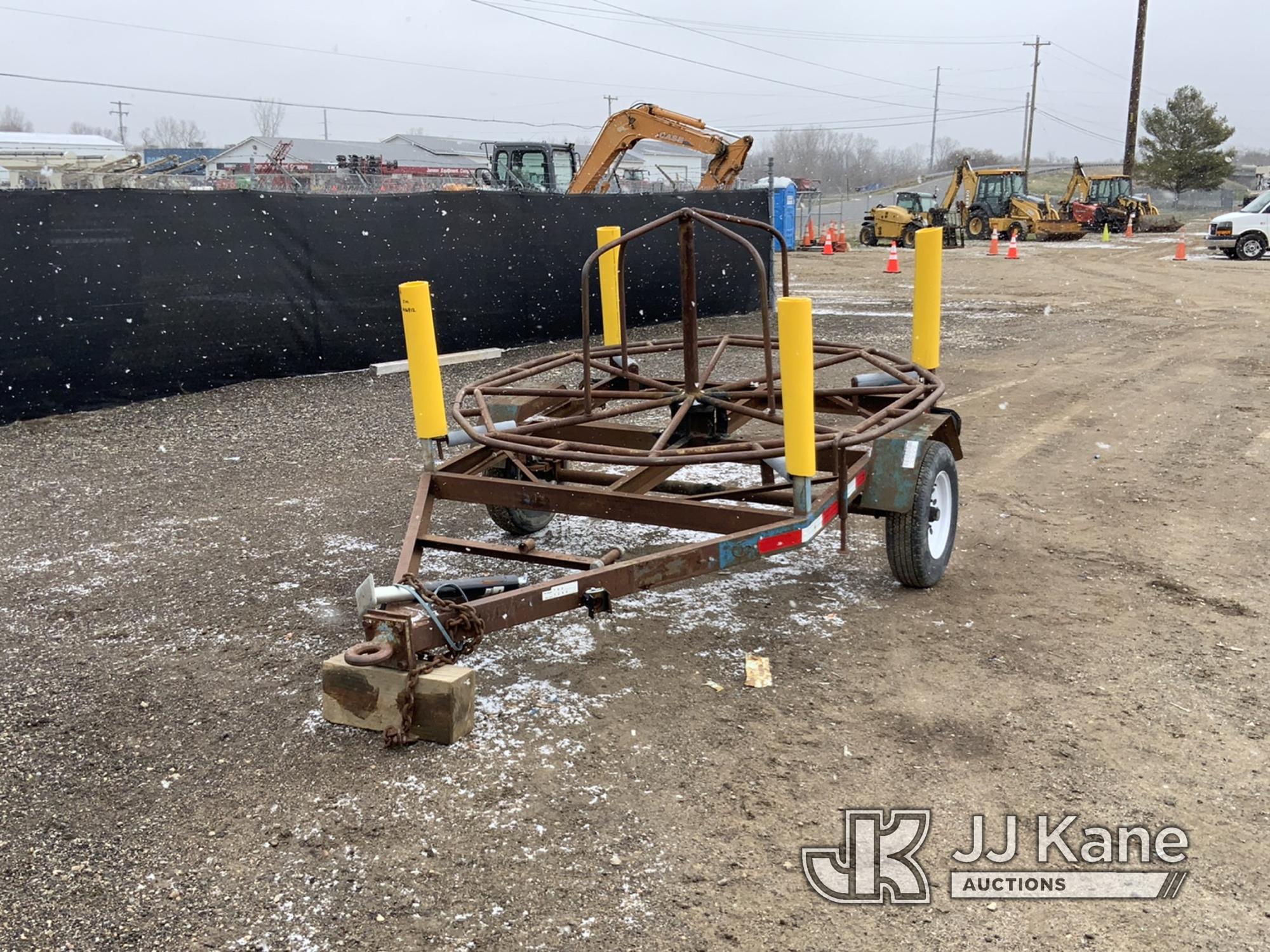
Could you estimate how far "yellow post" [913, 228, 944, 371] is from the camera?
16.0ft

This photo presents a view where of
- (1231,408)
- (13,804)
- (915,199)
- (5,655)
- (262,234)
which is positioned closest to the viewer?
(13,804)

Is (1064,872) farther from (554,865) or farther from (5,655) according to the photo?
(5,655)

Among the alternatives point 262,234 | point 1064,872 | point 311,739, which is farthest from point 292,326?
point 1064,872

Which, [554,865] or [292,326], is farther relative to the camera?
[292,326]

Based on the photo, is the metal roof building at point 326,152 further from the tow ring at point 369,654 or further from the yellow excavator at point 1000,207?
the tow ring at point 369,654

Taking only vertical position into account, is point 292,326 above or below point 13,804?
above

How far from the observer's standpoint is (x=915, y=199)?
34469 mm

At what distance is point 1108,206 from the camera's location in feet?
119

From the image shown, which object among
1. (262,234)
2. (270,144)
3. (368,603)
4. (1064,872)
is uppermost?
(270,144)

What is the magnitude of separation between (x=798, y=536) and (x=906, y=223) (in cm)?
3086

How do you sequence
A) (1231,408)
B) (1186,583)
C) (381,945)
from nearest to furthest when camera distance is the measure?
(381,945) < (1186,583) < (1231,408)

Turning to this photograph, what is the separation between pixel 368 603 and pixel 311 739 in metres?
0.60

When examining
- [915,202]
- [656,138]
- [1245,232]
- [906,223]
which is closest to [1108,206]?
[915,202]

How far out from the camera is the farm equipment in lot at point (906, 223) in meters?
31.8
